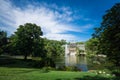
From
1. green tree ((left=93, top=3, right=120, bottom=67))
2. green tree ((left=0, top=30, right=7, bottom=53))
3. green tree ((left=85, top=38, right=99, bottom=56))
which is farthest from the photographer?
green tree ((left=0, top=30, right=7, bottom=53))

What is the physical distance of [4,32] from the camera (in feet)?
107

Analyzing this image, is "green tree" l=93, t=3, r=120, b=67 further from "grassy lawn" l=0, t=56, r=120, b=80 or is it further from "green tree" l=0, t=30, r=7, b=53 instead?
"green tree" l=0, t=30, r=7, b=53

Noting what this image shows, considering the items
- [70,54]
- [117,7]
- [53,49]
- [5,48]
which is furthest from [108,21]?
[70,54]

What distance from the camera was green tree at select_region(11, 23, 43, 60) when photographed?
103 feet

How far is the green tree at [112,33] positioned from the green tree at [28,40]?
2192cm

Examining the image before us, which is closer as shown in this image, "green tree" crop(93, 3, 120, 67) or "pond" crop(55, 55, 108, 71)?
"green tree" crop(93, 3, 120, 67)

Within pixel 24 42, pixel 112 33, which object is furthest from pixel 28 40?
pixel 112 33

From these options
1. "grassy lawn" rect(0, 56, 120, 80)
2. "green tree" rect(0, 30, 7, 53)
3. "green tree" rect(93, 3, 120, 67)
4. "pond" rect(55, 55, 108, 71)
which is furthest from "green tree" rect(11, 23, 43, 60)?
"green tree" rect(93, 3, 120, 67)

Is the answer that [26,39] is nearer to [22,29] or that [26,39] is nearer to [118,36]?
[22,29]

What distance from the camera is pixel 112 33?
506 inches

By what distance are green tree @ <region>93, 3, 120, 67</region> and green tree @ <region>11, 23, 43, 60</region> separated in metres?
21.9

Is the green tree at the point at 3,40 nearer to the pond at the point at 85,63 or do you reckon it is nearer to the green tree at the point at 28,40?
the green tree at the point at 28,40

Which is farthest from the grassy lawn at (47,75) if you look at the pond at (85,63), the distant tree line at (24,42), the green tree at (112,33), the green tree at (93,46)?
the distant tree line at (24,42)

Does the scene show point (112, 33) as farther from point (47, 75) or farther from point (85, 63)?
point (85, 63)
